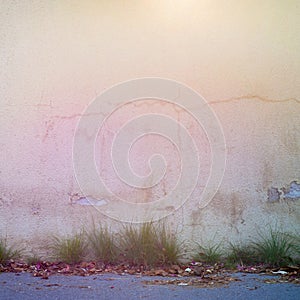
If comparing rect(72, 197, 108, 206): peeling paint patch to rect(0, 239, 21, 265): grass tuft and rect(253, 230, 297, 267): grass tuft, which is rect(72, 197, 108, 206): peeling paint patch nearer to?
rect(0, 239, 21, 265): grass tuft

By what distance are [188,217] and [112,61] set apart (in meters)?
1.74

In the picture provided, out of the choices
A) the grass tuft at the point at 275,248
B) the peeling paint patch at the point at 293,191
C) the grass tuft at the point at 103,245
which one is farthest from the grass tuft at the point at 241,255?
the grass tuft at the point at 103,245

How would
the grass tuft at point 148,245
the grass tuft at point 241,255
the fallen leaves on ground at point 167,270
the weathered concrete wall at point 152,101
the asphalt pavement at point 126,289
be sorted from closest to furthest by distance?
the asphalt pavement at point 126,289 < the fallen leaves on ground at point 167,270 < the grass tuft at point 148,245 < the grass tuft at point 241,255 < the weathered concrete wall at point 152,101

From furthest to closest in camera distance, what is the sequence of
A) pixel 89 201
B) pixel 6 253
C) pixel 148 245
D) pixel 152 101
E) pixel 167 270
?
pixel 152 101 → pixel 89 201 → pixel 6 253 → pixel 148 245 → pixel 167 270

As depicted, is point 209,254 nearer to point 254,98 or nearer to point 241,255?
point 241,255

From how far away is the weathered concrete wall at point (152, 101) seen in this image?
4594 mm

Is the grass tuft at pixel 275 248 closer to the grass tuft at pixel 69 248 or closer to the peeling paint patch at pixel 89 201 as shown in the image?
the peeling paint patch at pixel 89 201

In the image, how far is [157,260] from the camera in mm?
4316

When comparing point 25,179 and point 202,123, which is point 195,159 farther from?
point 25,179

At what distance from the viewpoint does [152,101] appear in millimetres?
4703

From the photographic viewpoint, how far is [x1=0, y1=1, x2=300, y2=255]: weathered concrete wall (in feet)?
15.1

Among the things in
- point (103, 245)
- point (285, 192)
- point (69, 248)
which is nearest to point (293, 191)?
point (285, 192)

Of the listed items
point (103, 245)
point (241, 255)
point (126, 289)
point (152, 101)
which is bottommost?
point (126, 289)

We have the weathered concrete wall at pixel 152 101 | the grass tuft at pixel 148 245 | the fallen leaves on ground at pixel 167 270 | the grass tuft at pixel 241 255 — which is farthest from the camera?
the weathered concrete wall at pixel 152 101
